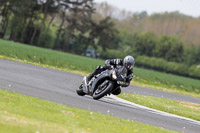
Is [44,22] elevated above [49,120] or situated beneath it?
situated beneath

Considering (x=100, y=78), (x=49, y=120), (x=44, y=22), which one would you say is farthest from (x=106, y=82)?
(x=44, y=22)

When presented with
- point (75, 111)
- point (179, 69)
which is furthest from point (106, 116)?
point (179, 69)

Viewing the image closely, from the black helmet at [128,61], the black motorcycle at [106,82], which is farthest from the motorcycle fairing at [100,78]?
the black helmet at [128,61]

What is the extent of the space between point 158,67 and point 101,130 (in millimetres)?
98060

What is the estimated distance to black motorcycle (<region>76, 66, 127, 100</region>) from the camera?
1238 centimetres

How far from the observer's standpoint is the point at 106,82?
12578 mm

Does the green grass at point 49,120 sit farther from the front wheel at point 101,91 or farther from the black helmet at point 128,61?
the black helmet at point 128,61

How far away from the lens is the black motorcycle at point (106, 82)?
1238cm

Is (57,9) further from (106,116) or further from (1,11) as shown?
(106,116)

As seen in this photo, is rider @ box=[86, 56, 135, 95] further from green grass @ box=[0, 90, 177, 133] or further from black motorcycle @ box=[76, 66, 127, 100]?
green grass @ box=[0, 90, 177, 133]

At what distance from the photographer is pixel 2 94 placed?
34.6 feet

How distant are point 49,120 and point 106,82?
442 centimetres

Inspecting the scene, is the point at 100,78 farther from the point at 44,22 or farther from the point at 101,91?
the point at 44,22

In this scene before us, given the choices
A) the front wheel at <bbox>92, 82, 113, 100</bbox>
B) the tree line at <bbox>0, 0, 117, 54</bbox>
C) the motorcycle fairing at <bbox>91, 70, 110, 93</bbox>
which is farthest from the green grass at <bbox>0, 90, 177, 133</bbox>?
the tree line at <bbox>0, 0, 117, 54</bbox>
